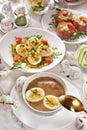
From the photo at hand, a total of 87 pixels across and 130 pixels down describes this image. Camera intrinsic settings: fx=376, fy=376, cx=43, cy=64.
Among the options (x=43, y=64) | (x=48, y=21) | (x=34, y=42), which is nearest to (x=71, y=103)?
(x=43, y=64)

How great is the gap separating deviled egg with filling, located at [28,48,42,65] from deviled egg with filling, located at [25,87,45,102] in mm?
161

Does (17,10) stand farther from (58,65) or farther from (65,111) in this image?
(65,111)

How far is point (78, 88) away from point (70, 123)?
0.54ft

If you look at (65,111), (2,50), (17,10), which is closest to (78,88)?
(65,111)

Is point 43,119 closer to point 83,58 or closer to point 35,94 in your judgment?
point 35,94

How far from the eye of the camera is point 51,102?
4.34 ft

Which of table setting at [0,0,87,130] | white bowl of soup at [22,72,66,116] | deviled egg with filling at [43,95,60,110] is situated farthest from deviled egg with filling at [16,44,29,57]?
deviled egg with filling at [43,95,60,110]

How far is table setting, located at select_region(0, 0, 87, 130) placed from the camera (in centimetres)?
132

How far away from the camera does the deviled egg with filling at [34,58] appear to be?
58.3 inches

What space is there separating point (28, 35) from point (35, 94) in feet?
1.15

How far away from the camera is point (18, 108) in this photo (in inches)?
52.4

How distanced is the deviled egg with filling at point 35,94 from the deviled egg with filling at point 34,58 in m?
0.16

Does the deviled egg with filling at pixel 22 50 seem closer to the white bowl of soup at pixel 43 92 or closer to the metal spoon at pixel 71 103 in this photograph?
the white bowl of soup at pixel 43 92

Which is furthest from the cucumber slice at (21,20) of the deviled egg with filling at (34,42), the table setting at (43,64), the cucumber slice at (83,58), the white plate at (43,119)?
the white plate at (43,119)
